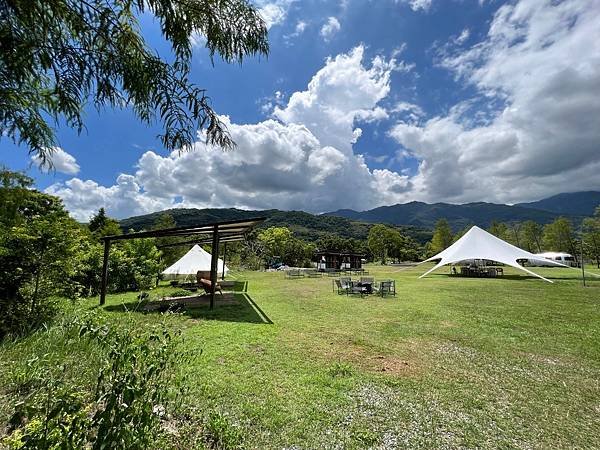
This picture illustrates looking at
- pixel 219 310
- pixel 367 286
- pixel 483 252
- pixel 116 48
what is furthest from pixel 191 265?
pixel 483 252

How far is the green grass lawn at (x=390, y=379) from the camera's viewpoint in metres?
2.99

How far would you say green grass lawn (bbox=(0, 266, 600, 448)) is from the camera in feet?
9.82

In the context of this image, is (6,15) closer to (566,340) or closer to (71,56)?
(71,56)

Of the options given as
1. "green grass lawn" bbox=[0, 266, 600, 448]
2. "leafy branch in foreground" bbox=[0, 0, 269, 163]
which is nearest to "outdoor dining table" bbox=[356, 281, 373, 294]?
"green grass lawn" bbox=[0, 266, 600, 448]

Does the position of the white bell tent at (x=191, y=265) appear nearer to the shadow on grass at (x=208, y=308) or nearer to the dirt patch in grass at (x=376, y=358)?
the shadow on grass at (x=208, y=308)

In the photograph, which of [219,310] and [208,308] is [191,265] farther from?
[219,310]

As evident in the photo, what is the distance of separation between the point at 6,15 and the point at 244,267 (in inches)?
1405

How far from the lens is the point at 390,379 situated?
4332mm

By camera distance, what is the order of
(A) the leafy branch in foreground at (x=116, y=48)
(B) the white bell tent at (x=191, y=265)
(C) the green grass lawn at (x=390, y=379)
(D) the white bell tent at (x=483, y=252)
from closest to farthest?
1. (A) the leafy branch in foreground at (x=116, y=48)
2. (C) the green grass lawn at (x=390, y=379)
3. (B) the white bell tent at (x=191, y=265)
4. (D) the white bell tent at (x=483, y=252)

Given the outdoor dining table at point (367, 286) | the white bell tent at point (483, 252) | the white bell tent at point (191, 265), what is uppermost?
the white bell tent at point (483, 252)

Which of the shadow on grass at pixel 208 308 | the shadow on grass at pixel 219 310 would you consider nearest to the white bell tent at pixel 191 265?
the shadow on grass at pixel 208 308

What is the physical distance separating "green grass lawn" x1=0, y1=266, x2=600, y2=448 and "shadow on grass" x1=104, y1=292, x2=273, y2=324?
0.20 metres

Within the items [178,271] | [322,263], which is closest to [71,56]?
[178,271]

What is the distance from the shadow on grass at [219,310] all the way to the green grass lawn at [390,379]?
0.20 meters
